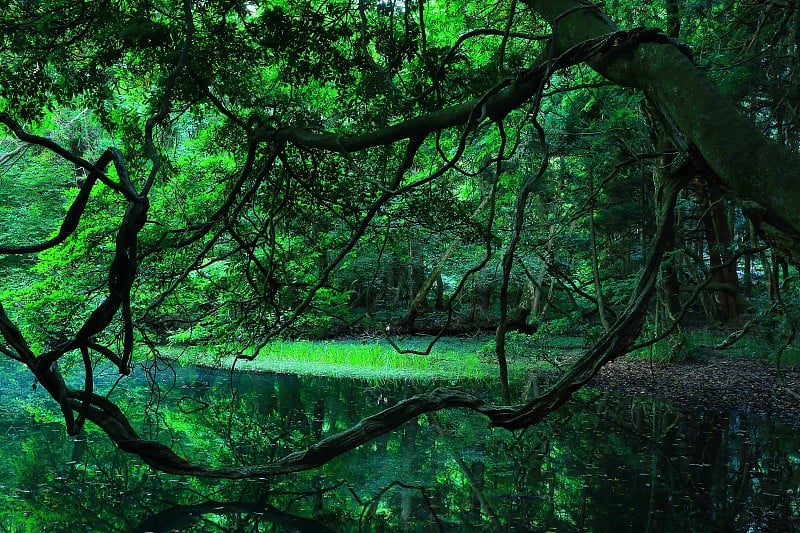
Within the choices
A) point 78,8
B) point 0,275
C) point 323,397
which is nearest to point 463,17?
point 78,8

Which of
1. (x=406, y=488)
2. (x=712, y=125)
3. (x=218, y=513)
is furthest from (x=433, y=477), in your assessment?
(x=712, y=125)

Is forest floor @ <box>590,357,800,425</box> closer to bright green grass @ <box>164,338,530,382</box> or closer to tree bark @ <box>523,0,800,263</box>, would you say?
bright green grass @ <box>164,338,530,382</box>

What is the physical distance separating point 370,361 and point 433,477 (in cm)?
822

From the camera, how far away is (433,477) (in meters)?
5.62

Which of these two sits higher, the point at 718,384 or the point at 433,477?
the point at 718,384

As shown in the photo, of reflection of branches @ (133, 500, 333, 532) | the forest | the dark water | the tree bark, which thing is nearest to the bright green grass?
the forest

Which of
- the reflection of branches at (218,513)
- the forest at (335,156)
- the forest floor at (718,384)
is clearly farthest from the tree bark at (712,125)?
the forest floor at (718,384)

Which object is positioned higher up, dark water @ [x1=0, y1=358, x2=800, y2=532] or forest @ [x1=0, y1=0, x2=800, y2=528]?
forest @ [x1=0, y1=0, x2=800, y2=528]

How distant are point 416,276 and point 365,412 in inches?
530

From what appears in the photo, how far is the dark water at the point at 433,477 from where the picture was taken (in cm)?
462

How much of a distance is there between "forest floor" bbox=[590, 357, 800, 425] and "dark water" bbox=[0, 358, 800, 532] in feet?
1.93

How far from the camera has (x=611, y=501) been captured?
4.94 m

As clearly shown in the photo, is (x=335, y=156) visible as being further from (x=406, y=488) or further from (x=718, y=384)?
(x=718, y=384)

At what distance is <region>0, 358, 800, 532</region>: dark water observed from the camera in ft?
15.2
